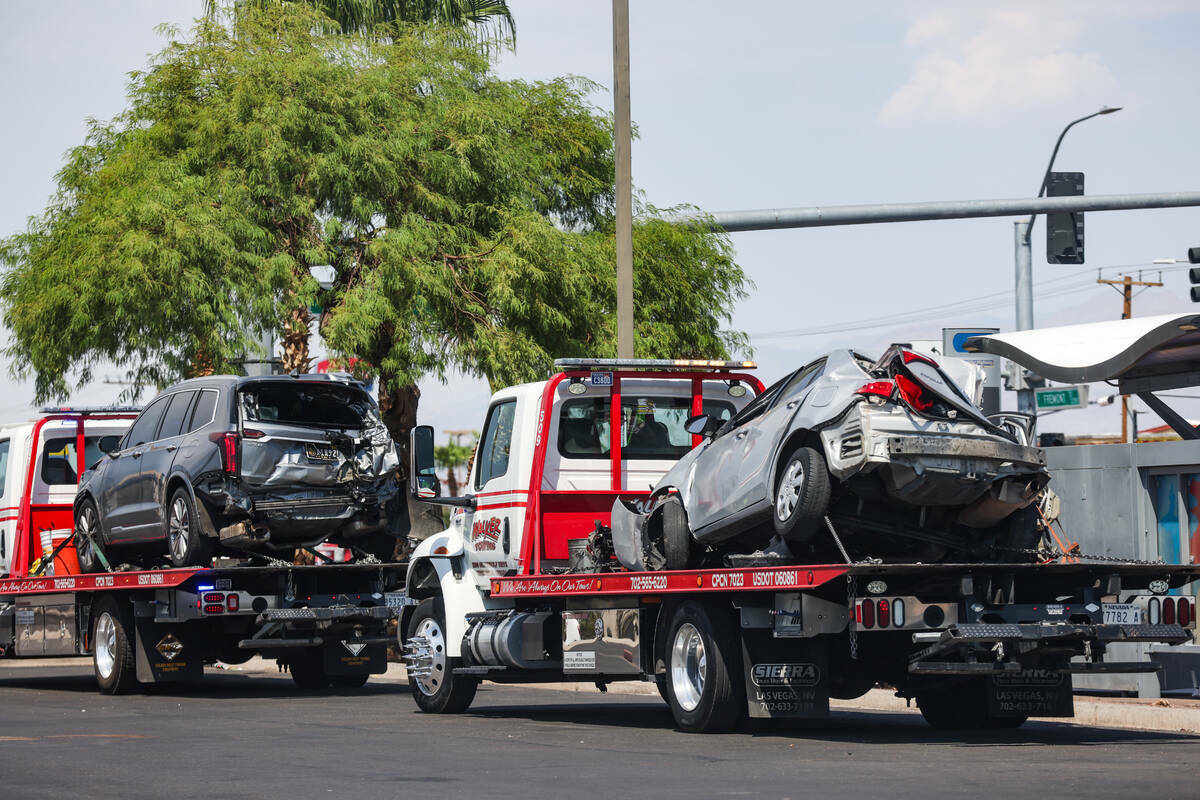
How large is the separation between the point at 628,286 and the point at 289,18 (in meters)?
9.47

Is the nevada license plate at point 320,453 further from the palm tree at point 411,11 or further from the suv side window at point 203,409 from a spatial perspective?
the palm tree at point 411,11

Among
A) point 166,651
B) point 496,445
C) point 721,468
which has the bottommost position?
point 166,651

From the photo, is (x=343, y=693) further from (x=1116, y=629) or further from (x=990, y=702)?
(x=1116, y=629)

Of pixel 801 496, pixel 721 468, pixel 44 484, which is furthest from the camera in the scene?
pixel 44 484

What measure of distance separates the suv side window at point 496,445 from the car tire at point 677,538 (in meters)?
2.11

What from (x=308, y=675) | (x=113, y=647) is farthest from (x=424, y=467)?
(x=308, y=675)

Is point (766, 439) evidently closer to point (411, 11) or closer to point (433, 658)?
point (433, 658)

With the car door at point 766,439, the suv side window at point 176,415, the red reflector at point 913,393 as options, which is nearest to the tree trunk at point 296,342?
the suv side window at point 176,415

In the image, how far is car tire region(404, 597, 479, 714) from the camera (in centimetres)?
1502

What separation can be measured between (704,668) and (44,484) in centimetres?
1077

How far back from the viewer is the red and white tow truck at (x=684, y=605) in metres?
11.2

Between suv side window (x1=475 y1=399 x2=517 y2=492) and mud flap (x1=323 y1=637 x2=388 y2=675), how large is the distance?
2.89m

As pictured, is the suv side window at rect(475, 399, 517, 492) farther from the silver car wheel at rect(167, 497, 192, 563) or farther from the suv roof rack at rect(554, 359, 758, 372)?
the silver car wheel at rect(167, 497, 192, 563)

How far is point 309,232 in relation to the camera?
80.8ft
